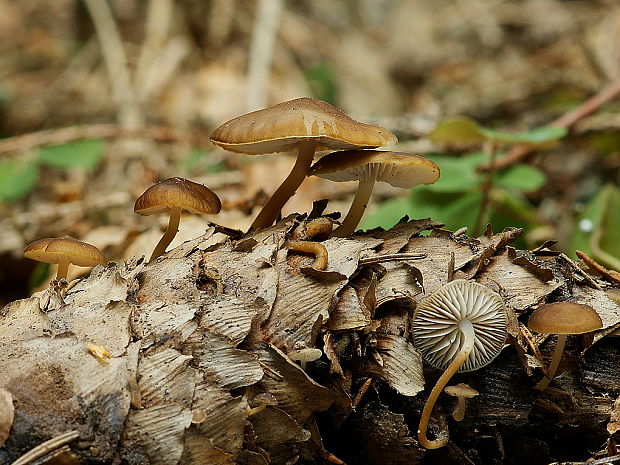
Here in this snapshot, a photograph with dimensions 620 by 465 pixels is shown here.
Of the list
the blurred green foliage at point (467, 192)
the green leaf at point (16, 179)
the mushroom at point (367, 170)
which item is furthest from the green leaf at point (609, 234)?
the green leaf at point (16, 179)

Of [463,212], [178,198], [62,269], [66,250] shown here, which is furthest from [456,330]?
[463,212]

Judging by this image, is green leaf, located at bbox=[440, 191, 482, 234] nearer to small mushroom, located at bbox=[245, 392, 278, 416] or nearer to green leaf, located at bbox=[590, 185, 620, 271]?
green leaf, located at bbox=[590, 185, 620, 271]

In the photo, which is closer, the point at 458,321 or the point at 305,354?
Answer: the point at 305,354

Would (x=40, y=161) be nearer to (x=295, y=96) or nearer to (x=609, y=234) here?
(x=295, y=96)

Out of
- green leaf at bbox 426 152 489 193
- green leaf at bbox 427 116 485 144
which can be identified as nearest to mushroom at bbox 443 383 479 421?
green leaf at bbox 426 152 489 193

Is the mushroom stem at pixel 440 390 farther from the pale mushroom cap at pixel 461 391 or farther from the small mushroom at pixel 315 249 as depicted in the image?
the small mushroom at pixel 315 249

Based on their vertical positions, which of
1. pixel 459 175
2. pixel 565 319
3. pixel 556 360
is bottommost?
pixel 556 360
